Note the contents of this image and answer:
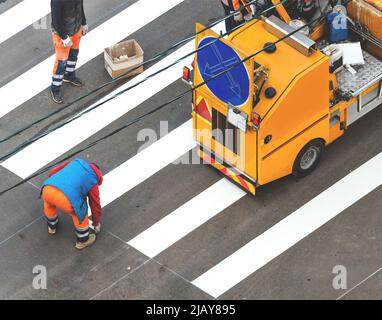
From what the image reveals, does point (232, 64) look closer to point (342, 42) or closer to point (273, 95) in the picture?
point (273, 95)

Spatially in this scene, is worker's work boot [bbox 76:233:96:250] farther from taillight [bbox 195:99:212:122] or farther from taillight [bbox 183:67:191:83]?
taillight [bbox 183:67:191:83]

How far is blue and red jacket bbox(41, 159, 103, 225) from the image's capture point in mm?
15453

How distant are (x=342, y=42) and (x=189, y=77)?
7.93ft

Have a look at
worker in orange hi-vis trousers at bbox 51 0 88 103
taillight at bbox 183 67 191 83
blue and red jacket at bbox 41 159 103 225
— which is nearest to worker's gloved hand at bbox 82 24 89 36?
worker in orange hi-vis trousers at bbox 51 0 88 103

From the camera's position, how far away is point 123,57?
18719mm

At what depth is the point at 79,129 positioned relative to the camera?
59.0 feet

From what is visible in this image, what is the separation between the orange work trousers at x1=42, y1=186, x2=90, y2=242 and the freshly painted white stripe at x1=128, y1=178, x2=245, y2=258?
0.73 metres

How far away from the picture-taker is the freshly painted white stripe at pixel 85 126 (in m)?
17.5

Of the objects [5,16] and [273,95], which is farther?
[5,16]

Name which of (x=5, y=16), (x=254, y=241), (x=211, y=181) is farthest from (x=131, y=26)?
(x=254, y=241)

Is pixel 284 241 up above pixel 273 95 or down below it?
below

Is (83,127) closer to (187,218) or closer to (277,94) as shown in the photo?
(187,218)
